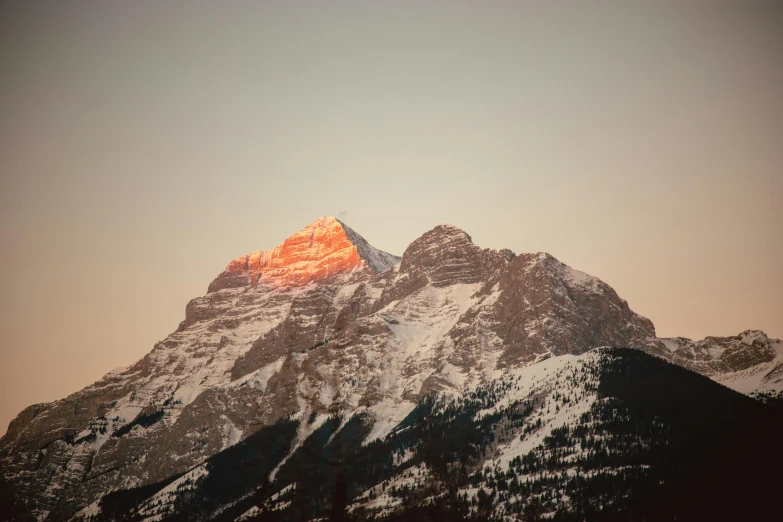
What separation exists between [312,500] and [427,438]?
102 ft

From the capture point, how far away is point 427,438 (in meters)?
76.3

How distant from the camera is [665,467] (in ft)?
634

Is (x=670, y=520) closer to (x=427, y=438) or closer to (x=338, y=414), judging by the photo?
(x=427, y=438)

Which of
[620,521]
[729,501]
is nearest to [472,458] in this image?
[620,521]

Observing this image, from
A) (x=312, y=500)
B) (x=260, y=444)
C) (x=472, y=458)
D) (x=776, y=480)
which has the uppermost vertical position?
(x=260, y=444)

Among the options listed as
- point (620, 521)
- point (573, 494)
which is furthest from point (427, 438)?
point (573, 494)

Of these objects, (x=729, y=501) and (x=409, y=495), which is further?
(x=729, y=501)

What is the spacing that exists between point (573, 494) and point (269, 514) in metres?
159

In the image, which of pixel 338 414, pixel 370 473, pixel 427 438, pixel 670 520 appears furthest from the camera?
pixel 670 520

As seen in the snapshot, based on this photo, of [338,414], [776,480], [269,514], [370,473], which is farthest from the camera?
[776,480]

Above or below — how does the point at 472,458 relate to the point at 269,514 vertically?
below

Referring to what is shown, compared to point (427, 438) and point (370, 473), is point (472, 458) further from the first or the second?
point (427, 438)

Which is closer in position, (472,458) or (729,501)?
(729,501)

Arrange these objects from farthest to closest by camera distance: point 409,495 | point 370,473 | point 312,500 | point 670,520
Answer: point 670,520
point 370,473
point 409,495
point 312,500
